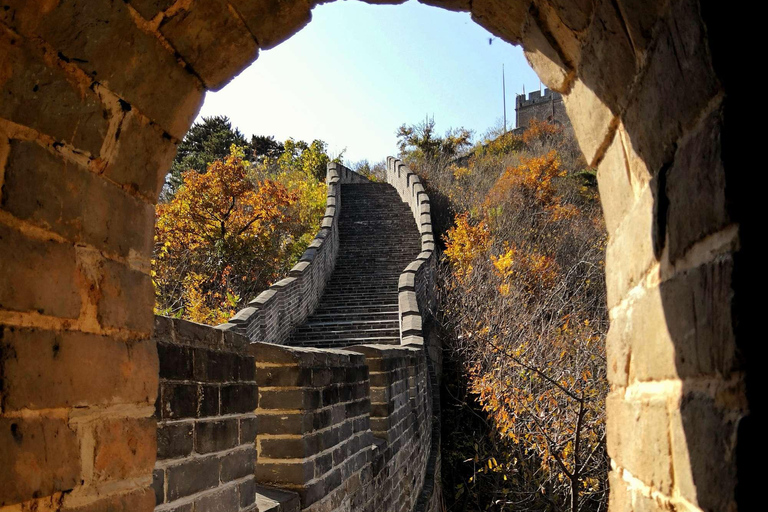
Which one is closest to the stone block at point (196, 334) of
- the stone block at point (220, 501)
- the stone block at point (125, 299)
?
the stone block at point (125, 299)

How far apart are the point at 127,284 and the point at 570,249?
18.4 m

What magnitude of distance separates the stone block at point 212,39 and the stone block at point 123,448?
1.35m

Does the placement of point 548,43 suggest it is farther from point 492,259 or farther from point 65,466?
point 492,259

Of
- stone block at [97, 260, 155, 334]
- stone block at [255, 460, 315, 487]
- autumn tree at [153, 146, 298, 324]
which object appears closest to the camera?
stone block at [97, 260, 155, 334]

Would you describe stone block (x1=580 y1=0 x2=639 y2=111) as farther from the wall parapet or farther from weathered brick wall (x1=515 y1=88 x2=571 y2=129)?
weathered brick wall (x1=515 y1=88 x2=571 y2=129)

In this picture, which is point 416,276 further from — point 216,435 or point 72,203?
point 72,203

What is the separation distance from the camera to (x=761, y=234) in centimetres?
130

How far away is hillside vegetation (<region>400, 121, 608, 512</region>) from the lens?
10188 millimetres

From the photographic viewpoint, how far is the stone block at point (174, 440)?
2.83 m

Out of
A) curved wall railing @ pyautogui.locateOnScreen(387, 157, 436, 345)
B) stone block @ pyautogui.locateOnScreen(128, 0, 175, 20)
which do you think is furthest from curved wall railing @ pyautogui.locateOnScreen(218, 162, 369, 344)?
stone block @ pyautogui.locateOnScreen(128, 0, 175, 20)

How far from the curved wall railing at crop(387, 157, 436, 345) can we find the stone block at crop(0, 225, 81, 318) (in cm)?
991

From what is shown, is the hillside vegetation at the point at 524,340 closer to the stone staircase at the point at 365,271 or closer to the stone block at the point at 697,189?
the stone staircase at the point at 365,271

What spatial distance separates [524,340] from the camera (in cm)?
1274

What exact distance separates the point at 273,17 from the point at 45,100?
1.00m
